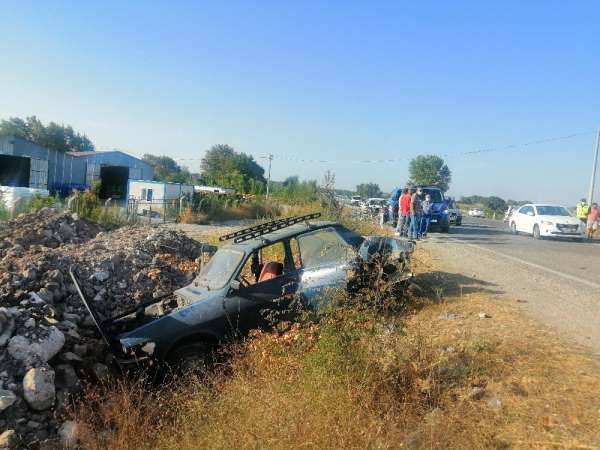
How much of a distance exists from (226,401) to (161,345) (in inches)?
55.3

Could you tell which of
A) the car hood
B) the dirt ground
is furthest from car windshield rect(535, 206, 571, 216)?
the dirt ground

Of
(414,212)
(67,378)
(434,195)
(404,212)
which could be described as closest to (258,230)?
(67,378)

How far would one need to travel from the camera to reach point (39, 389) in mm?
4719

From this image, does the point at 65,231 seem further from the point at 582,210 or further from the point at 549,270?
the point at 582,210

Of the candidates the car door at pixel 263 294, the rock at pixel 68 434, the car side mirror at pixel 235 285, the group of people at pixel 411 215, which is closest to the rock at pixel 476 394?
the car door at pixel 263 294

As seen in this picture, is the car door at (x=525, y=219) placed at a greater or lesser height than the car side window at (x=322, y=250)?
greater

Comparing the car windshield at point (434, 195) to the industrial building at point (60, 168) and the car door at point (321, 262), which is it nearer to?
the car door at point (321, 262)

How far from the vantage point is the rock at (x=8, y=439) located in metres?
4.06

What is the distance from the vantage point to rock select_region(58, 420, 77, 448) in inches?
170

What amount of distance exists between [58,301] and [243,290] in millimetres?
3761

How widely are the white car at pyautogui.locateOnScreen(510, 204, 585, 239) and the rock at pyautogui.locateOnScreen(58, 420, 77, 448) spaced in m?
17.2

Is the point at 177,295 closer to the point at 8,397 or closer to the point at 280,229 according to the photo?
the point at 280,229

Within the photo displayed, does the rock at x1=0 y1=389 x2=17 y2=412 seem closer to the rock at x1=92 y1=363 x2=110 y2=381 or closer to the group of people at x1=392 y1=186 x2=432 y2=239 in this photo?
the rock at x1=92 y1=363 x2=110 y2=381

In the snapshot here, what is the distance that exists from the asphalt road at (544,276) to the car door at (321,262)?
266 cm
